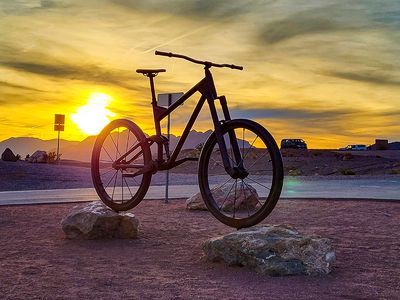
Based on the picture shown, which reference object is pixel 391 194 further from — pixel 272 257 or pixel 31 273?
pixel 31 273

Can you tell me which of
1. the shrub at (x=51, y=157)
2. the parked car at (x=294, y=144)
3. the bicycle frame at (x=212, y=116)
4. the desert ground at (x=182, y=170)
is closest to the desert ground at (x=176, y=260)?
the bicycle frame at (x=212, y=116)

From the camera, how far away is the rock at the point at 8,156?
3527 centimetres

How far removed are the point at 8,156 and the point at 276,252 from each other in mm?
31217

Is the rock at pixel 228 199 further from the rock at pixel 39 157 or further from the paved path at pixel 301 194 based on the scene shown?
the rock at pixel 39 157

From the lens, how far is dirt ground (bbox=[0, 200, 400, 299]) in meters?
6.02

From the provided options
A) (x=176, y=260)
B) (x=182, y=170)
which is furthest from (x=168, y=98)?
(x=182, y=170)

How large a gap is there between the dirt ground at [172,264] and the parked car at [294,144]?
43755 mm

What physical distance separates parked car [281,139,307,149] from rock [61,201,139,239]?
46969 millimetres

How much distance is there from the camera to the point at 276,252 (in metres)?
6.91

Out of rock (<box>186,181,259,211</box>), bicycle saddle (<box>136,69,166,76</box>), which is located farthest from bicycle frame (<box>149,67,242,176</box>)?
rock (<box>186,181,259,211</box>)

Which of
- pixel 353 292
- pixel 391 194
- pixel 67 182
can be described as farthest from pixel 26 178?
pixel 353 292

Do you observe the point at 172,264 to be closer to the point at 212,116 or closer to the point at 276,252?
the point at 276,252

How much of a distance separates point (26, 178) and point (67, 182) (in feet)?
7.51

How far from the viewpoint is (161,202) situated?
47.9ft
